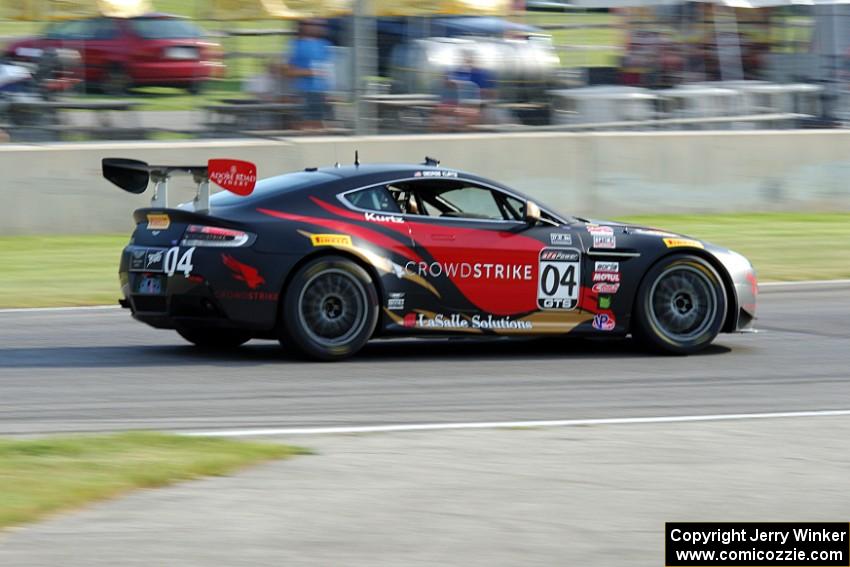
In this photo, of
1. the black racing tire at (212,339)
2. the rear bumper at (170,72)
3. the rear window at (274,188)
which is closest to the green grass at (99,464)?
the rear window at (274,188)

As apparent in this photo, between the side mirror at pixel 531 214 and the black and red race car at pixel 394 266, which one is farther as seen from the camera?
the side mirror at pixel 531 214

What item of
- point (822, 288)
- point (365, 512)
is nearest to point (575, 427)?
point (365, 512)

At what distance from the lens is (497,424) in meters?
8.01

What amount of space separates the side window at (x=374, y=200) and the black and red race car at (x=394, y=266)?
11 mm

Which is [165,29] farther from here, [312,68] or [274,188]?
[274,188]

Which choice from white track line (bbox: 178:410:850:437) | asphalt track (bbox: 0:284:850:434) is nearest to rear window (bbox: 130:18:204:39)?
asphalt track (bbox: 0:284:850:434)

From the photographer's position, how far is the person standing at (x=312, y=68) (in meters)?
18.7

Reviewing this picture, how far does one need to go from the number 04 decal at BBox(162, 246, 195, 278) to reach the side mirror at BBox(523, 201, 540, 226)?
233cm

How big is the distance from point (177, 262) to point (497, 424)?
2.77 m

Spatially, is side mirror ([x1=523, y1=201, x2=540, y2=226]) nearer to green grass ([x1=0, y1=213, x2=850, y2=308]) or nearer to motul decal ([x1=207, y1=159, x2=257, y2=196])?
motul decal ([x1=207, y1=159, x2=257, y2=196])

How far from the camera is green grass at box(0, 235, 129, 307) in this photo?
13602mm

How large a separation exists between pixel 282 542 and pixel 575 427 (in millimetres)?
2913

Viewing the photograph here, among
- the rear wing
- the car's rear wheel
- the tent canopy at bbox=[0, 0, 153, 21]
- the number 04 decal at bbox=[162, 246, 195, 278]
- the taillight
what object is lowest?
the number 04 decal at bbox=[162, 246, 195, 278]

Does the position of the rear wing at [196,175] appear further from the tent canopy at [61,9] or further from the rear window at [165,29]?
the tent canopy at [61,9]
